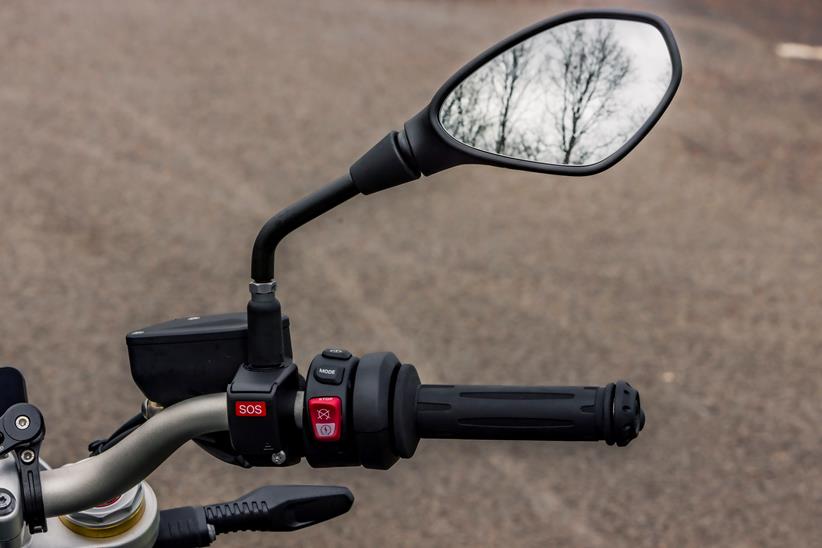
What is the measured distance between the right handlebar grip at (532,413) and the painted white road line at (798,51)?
32.6ft

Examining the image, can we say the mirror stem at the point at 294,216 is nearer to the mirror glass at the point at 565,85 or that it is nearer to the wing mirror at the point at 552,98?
the wing mirror at the point at 552,98

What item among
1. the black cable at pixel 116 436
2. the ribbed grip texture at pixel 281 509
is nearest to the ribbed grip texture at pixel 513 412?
the ribbed grip texture at pixel 281 509

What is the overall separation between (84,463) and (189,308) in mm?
5186

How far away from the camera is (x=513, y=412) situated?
6.37ft

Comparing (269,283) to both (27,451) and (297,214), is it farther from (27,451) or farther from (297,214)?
(27,451)

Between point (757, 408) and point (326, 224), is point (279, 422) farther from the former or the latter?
point (326, 224)

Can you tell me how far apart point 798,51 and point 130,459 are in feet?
33.7

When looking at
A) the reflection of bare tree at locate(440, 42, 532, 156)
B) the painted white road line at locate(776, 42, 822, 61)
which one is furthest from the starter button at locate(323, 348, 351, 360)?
the painted white road line at locate(776, 42, 822, 61)

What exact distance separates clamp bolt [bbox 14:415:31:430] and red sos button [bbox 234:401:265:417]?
1.15 feet

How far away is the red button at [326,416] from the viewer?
1.95 m

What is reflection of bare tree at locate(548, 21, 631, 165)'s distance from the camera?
1.93 metres

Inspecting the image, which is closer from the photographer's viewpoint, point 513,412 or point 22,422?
point 513,412

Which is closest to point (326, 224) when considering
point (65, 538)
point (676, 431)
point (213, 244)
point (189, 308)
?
point (213, 244)

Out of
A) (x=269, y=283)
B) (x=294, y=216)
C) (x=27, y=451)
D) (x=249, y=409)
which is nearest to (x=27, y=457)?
(x=27, y=451)
